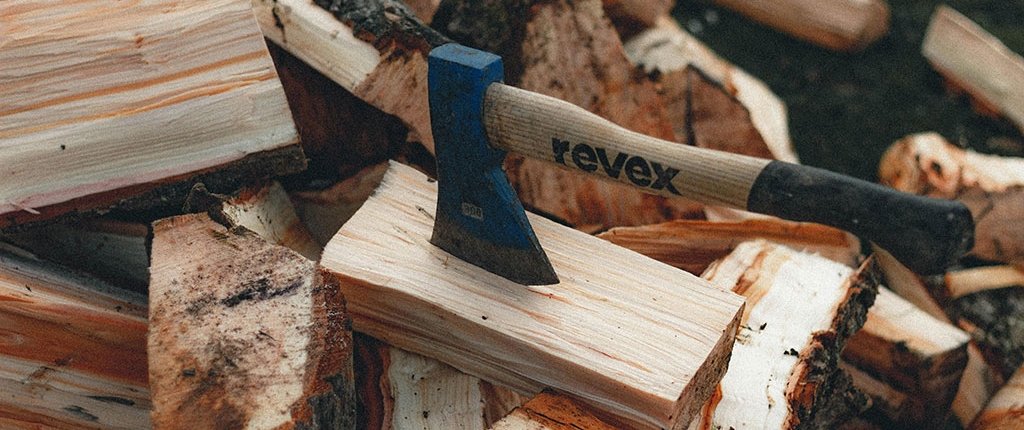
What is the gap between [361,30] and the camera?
209 centimetres

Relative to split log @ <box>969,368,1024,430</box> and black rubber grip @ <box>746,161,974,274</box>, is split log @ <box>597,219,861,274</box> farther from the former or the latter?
black rubber grip @ <box>746,161,974,274</box>

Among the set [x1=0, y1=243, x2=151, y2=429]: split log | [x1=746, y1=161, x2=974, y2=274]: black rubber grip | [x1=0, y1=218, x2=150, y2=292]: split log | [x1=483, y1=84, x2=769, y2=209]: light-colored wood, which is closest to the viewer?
[x1=746, y1=161, x2=974, y2=274]: black rubber grip

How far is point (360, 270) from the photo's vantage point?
179 centimetres

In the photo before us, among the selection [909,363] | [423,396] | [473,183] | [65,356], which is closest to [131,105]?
[65,356]

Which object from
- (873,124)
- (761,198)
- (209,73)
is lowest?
(873,124)

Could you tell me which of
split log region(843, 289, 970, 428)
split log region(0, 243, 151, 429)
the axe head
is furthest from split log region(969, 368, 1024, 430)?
split log region(0, 243, 151, 429)

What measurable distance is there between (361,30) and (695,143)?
4.56 feet

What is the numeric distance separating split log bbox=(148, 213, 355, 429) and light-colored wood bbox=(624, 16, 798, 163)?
69.3 inches

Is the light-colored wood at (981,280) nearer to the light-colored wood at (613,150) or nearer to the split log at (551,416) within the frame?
the light-colored wood at (613,150)

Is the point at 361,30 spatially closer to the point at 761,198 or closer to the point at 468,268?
the point at 468,268

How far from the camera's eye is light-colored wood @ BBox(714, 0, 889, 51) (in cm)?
447

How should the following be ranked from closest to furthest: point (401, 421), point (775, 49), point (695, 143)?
point (401, 421) < point (695, 143) < point (775, 49)

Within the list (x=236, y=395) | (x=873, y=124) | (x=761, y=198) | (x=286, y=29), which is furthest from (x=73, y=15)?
(x=873, y=124)

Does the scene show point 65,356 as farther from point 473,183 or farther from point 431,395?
point 473,183
